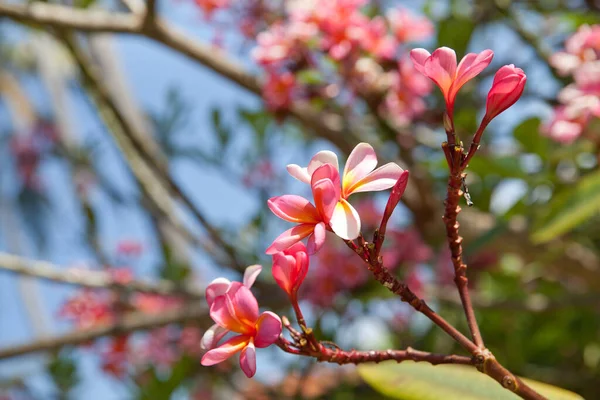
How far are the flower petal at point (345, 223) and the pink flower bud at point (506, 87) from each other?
0.11 meters

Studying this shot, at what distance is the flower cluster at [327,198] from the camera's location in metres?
0.42

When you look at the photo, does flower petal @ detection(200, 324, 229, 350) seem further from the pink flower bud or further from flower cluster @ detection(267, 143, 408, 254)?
the pink flower bud

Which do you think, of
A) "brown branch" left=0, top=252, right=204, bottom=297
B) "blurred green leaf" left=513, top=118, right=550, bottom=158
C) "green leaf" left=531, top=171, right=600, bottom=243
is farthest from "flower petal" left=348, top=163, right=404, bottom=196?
"brown branch" left=0, top=252, right=204, bottom=297

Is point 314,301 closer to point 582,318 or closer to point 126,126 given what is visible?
point 126,126

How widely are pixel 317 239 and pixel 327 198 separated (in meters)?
0.03

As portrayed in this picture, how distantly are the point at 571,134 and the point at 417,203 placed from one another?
25.5 inches

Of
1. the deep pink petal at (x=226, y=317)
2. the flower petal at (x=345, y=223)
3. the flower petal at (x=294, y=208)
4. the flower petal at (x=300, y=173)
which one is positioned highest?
the flower petal at (x=300, y=173)

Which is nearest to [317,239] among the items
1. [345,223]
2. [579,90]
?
[345,223]

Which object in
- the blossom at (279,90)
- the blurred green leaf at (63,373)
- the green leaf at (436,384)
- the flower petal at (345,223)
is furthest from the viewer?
the blurred green leaf at (63,373)

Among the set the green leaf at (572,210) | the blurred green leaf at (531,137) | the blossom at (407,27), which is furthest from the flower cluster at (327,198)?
the blossom at (407,27)

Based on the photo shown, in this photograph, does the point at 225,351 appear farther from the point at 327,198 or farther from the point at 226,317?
the point at 327,198

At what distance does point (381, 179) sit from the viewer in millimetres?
442

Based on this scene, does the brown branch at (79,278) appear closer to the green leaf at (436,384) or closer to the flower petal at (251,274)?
the green leaf at (436,384)

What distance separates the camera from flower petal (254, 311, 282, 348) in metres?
0.44
